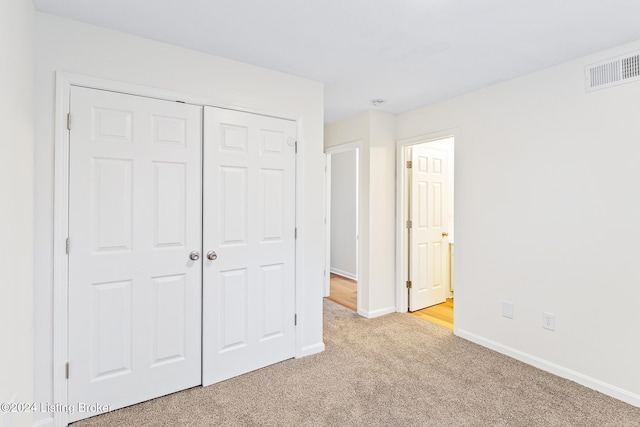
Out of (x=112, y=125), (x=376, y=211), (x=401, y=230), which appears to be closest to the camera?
(x=112, y=125)

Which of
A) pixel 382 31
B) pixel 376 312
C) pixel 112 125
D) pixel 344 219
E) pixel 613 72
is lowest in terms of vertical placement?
pixel 376 312

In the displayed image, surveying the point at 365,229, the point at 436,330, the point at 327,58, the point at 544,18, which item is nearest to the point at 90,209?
the point at 327,58

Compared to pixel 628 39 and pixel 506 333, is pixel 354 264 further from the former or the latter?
pixel 628 39

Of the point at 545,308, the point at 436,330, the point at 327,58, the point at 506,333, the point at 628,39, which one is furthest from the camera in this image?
the point at 436,330

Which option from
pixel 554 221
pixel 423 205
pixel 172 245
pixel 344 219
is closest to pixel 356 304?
pixel 423 205

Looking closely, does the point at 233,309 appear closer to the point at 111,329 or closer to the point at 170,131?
the point at 111,329

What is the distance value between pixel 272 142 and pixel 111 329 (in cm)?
168

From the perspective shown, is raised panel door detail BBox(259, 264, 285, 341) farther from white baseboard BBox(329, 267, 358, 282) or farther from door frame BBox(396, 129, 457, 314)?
white baseboard BBox(329, 267, 358, 282)

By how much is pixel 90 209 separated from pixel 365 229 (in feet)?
8.53

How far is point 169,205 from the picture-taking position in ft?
7.23

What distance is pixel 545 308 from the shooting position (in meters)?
2.59

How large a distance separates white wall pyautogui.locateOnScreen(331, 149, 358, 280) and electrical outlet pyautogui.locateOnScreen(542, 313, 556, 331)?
3310mm

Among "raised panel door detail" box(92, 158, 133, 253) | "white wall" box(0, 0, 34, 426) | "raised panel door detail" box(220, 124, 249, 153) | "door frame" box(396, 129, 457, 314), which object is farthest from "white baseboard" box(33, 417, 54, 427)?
"door frame" box(396, 129, 457, 314)

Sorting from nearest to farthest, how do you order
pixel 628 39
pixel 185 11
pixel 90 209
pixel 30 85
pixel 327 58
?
1. pixel 30 85
2. pixel 185 11
3. pixel 90 209
4. pixel 628 39
5. pixel 327 58
